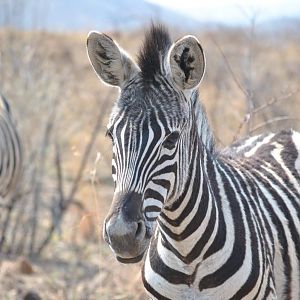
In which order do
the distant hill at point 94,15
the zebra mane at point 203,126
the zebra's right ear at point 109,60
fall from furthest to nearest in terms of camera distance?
the distant hill at point 94,15
the zebra mane at point 203,126
the zebra's right ear at point 109,60

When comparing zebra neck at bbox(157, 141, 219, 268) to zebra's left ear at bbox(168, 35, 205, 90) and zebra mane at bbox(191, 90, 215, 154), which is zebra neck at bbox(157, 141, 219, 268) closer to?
zebra mane at bbox(191, 90, 215, 154)

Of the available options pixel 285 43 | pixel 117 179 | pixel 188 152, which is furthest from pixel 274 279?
pixel 285 43

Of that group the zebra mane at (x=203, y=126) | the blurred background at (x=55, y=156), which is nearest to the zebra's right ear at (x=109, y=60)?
the zebra mane at (x=203, y=126)

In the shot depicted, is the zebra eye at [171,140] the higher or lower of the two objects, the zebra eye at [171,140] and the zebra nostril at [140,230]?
the higher

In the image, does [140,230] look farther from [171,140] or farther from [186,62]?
[186,62]

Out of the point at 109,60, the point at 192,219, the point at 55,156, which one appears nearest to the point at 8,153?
the point at 55,156

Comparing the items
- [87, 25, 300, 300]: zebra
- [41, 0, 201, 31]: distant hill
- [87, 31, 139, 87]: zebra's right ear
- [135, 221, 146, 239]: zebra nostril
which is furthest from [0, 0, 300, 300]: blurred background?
[135, 221, 146, 239]: zebra nostril

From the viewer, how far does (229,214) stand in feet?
12.6

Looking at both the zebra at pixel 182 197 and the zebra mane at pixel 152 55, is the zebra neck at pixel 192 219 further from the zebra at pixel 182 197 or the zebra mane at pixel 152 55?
the zebra mane at pixel 152 55

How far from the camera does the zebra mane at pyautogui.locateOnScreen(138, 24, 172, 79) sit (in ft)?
11.7

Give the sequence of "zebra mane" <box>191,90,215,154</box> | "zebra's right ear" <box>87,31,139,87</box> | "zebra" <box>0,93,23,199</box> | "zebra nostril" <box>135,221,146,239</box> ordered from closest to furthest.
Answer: "zebra nostril" <box>135,221,146,239</box>, "zebra's right ear" <box>87,31,139,87</box>, "zebra mane" <box>191,90,215,154</box>, "zebra" <box>0,93,23,199</box>

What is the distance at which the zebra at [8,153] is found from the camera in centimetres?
930

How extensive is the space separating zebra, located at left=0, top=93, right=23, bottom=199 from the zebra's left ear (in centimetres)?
596

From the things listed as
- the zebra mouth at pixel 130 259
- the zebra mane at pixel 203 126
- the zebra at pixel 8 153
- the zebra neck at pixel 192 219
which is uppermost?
the zebra at pixel 8 153
